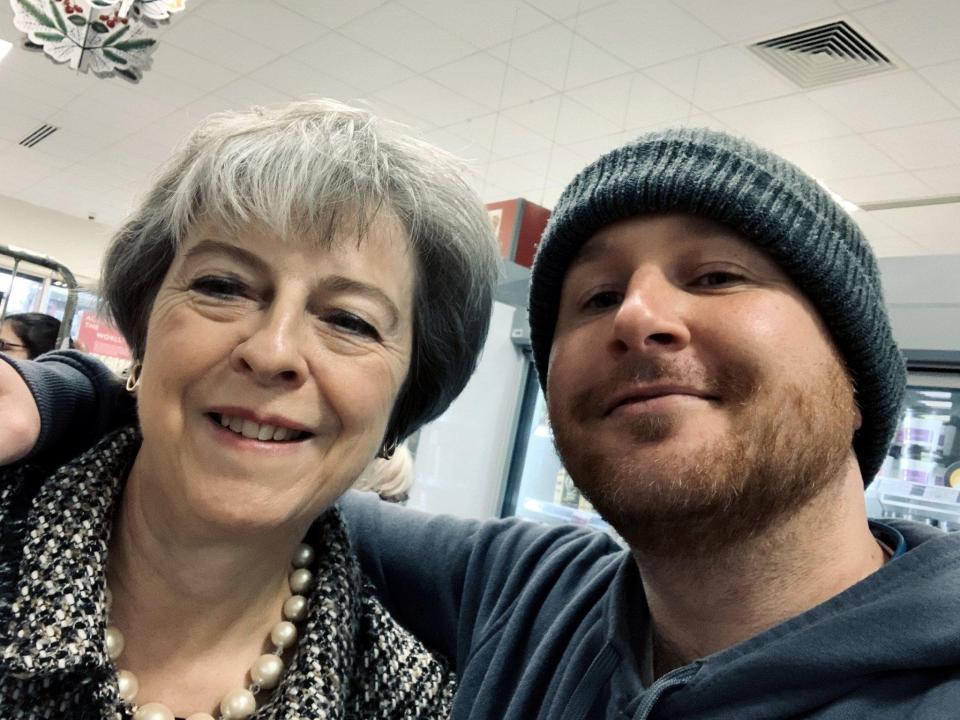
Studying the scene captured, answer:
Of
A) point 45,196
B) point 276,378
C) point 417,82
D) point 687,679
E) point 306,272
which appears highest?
point 417,82

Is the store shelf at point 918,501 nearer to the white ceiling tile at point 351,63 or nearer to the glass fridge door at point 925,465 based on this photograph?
the glass fridge door at point 925,465

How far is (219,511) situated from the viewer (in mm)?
1010

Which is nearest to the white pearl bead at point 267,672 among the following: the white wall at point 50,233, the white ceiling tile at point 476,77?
the white ceiling tile at point 476,77

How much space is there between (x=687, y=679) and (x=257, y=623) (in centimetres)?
62

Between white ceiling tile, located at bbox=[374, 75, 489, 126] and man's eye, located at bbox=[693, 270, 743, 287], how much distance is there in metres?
4.01

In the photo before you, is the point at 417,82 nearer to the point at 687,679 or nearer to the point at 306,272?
the point at 306,272

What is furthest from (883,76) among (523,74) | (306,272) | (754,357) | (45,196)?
(45,196)

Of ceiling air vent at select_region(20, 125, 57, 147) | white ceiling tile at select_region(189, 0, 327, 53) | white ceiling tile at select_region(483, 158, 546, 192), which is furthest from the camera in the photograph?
ceiling air vent at select_region(20, 125, 57, 147)

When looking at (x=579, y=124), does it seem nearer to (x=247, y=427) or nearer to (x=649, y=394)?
(x=649, y=394)

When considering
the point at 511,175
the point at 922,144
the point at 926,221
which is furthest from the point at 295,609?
the point at 926,221

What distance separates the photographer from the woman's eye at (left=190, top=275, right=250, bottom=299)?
3.48 feet

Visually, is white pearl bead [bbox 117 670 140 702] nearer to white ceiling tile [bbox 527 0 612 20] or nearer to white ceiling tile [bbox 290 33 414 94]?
white ceiling tile [bbox 527 0 612 20]

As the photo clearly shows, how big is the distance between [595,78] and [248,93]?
2541 mm

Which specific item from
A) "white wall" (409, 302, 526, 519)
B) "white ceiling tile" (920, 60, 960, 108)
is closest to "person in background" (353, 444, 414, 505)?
"white wall" (409, 302, 526, 519)
